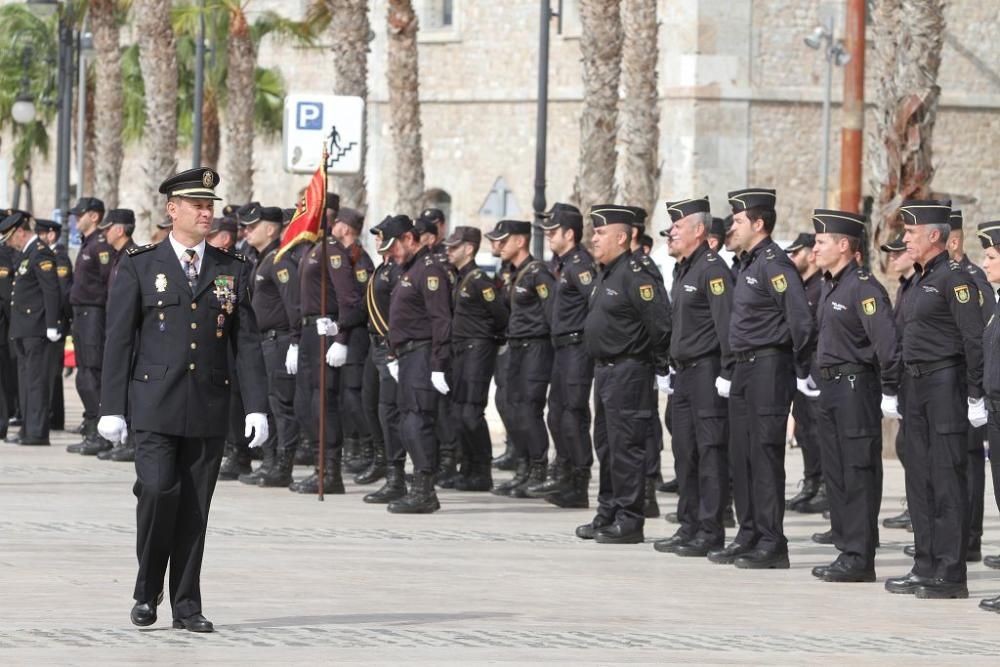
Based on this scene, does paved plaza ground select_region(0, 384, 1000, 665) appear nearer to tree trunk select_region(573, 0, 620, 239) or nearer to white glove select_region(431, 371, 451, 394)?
white glove select_region(431, 371, 451, 394)

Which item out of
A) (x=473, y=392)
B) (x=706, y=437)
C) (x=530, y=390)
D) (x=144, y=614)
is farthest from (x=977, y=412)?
(x=473, y=392)

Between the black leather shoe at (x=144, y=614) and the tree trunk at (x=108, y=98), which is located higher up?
the tree trunk at (x=108, y=98)

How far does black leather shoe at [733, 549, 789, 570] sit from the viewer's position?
13.6 m

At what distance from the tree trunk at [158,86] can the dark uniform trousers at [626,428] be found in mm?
22626

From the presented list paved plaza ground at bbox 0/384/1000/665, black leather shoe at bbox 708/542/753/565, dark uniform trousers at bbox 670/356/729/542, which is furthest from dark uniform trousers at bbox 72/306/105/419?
black leather shoe at bbox 708/542/753/565

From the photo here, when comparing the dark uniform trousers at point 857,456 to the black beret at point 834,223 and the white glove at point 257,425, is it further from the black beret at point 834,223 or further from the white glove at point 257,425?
the white glove at point 257,425

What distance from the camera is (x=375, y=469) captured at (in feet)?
61.1

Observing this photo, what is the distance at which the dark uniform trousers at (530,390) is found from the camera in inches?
703

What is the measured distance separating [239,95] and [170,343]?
117ft

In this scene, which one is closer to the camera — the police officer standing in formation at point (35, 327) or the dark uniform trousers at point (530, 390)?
the dark uniform trousers at point (530, 390)

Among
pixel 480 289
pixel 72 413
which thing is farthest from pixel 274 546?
pixel 72 413

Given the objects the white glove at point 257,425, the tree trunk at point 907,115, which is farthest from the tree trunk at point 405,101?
the white glove at point 257,425

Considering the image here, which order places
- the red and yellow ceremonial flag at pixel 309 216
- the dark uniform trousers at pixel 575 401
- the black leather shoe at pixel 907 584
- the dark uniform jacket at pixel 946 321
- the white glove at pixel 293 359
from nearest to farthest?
1. the dark uniform jacket at pixel 946 321
2. the black leather shoe at pixel 907 584
3. the dark uniform trousers at pixel 575 401
4. the red and yellow ceremonial flag at pixel 309 216
5. the white glove at pixel 293 359

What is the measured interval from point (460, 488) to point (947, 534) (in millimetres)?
6521
